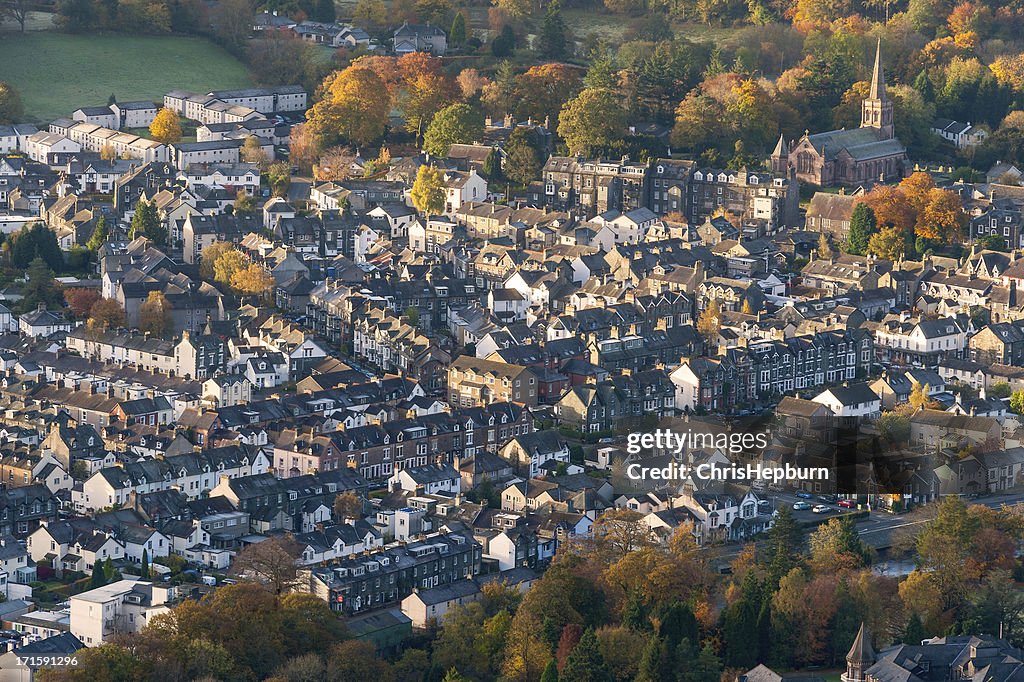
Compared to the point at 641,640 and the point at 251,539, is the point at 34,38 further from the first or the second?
the point at 641,640

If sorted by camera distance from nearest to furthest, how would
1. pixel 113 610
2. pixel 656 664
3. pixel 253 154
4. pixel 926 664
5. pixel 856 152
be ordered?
pixel 656 664 → pixel 926 664 → pixel 113 610 → pixel 856 152 → pixel 253 154

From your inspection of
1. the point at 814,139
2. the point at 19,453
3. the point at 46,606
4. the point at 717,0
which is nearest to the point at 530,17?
the point at 717,0

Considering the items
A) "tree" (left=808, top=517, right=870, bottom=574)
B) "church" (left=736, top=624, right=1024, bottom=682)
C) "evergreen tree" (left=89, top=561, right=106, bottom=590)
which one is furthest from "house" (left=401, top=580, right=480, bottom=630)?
"tree" (left=808, top=517, right=870, bottom=574)

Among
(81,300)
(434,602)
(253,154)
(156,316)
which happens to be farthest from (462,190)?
(434,602)

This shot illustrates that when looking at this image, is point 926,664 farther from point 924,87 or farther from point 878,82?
point 924,87

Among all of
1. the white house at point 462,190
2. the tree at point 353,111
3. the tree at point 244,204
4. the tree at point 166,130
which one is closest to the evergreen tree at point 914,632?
the white house at point 462,190
